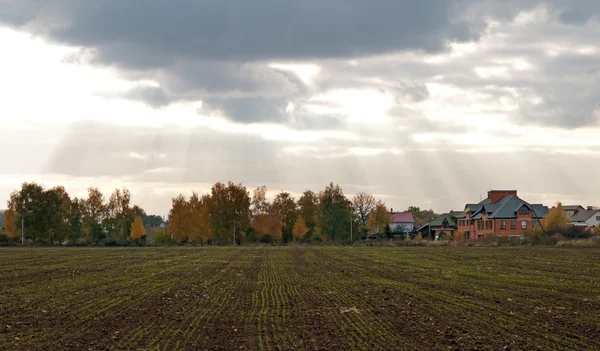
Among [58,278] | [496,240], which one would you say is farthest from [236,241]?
[58,278]

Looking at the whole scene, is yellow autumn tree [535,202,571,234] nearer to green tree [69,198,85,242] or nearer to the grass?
the grass

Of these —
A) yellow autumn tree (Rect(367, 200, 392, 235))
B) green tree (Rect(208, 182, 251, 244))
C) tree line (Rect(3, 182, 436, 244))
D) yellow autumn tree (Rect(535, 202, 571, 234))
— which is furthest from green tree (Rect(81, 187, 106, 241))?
yellow autumn tree (Rect(535, 202, 571, 234))

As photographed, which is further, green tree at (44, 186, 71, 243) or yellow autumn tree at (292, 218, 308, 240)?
yellow autumn tree at (292, 218, 308, 240)

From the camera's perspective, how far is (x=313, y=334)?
17.0 m

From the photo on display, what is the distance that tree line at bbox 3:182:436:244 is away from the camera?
141000mm

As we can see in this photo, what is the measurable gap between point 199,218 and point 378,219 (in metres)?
51.1

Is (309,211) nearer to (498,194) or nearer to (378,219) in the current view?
(378,219)

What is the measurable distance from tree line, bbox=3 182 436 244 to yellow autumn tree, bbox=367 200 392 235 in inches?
22.2

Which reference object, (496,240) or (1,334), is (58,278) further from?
(496,240)

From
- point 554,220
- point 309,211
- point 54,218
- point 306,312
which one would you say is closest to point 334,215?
point 309,211

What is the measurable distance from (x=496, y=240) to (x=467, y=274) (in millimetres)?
62426

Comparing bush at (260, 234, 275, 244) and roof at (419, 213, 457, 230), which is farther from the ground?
roof at (419, 213, 457, 230)

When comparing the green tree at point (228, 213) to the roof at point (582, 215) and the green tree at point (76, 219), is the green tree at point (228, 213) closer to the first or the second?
the green tree at point (76, 219)

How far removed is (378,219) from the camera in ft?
563
